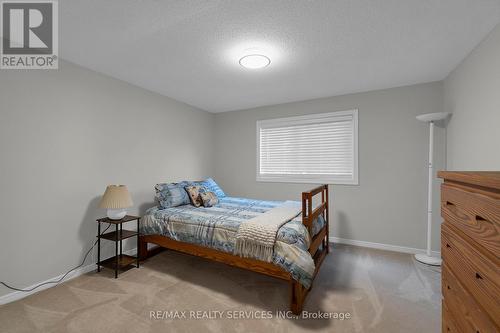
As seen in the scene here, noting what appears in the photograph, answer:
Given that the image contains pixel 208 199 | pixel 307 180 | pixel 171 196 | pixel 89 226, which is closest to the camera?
pixel 89 226

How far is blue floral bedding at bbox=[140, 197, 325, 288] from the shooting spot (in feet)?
6.07

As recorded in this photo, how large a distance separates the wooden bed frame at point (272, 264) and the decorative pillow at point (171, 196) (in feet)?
1.50

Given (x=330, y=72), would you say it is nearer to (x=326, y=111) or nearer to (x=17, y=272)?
(x=326, y=111)

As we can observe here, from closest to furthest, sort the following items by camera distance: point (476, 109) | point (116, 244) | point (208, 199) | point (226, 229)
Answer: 1. point (476, 109)
2. point (226, 229)
3. point (116, 244)
4. point (208, 199)

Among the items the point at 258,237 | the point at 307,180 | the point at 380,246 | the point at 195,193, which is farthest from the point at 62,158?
the point at 380,246

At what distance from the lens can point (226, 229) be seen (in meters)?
2.27

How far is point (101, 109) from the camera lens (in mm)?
2699

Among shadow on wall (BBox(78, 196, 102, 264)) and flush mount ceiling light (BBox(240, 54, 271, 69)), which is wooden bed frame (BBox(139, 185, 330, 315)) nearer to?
shadow on wall (BBox(78, 196, 102, 264))

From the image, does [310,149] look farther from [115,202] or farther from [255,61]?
[115,202]

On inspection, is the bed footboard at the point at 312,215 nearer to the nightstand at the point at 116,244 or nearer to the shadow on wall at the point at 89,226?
the nightstand at the point at 116,244

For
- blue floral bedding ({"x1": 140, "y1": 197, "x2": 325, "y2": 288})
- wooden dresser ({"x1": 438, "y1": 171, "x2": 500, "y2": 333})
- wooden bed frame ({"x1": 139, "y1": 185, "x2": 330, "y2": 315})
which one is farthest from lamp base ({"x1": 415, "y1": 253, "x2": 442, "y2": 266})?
wooden dresser ({"x1": 438, "y1": 171, "x2": 500, "y2": 333})

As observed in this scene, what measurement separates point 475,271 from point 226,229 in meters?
1.89

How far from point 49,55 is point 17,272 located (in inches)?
85.1

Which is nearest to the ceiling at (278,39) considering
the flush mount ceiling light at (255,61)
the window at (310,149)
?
the flush mount ceiling light at (255,61)
